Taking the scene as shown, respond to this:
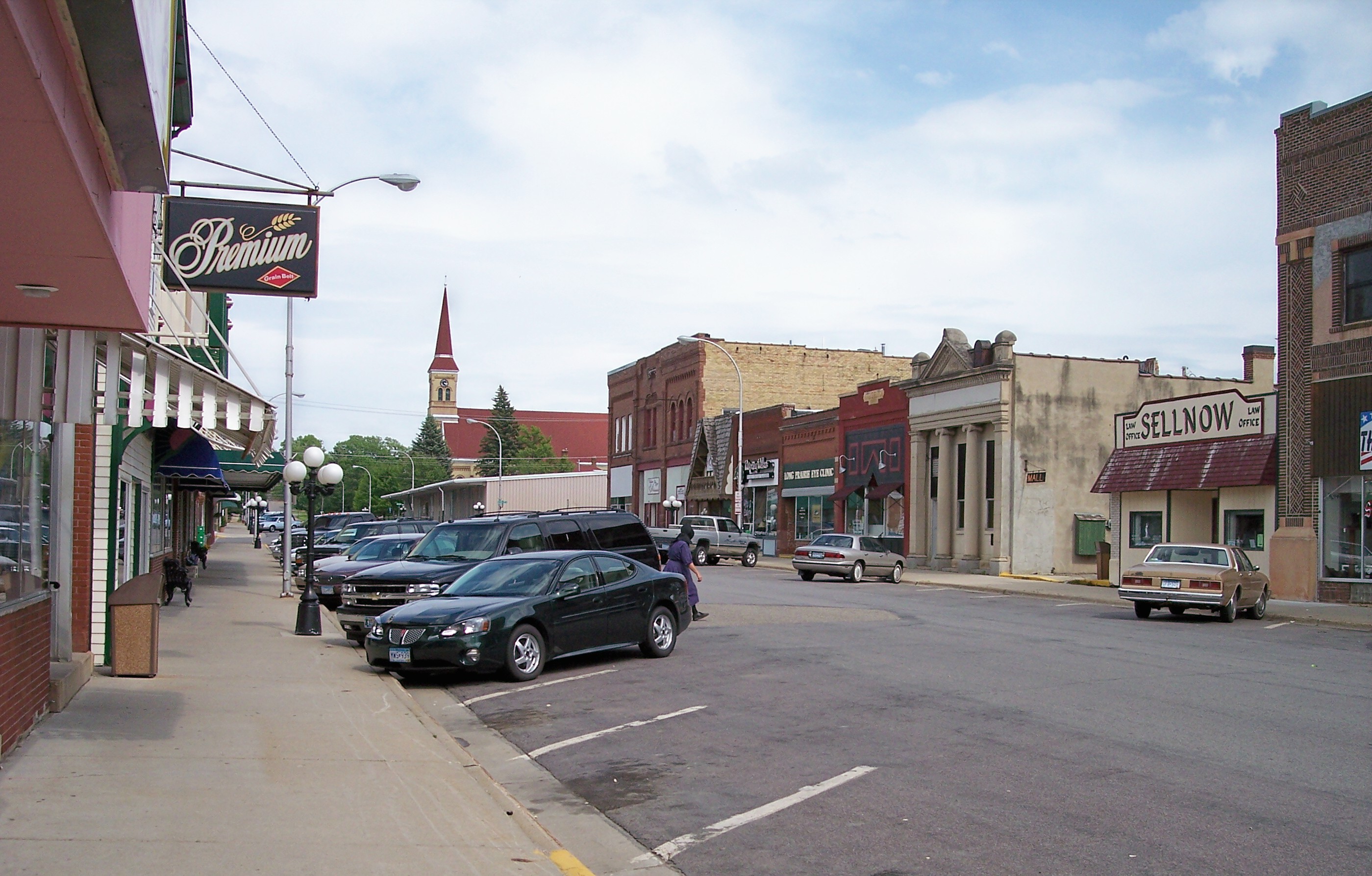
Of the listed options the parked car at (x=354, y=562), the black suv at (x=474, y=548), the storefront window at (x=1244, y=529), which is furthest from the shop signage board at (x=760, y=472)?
the black suv at (x=474, y=548)

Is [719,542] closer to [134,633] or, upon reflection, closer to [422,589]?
[422,589]

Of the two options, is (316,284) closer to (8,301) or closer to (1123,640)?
(8,301)

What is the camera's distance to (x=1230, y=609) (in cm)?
2234

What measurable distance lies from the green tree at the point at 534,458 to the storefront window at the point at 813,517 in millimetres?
69385

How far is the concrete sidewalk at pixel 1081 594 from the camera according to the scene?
23078mm

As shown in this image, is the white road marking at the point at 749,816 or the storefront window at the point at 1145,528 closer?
the white road marking at the point at 749,816

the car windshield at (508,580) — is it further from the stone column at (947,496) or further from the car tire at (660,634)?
the stone column at (947,496)

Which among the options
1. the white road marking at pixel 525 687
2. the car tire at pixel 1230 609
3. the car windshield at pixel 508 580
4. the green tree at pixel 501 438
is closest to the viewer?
the white road marking at pixel 525 687

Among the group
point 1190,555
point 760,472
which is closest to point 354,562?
point 1190,555

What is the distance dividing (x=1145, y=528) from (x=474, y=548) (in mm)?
22471

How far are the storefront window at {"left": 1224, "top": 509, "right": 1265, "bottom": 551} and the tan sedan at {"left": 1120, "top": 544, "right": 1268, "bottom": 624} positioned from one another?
257 inches

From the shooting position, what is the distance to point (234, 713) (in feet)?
34.3

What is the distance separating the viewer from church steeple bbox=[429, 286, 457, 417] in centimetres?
14138

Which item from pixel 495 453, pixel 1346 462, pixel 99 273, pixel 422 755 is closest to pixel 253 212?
pixel 422 755
